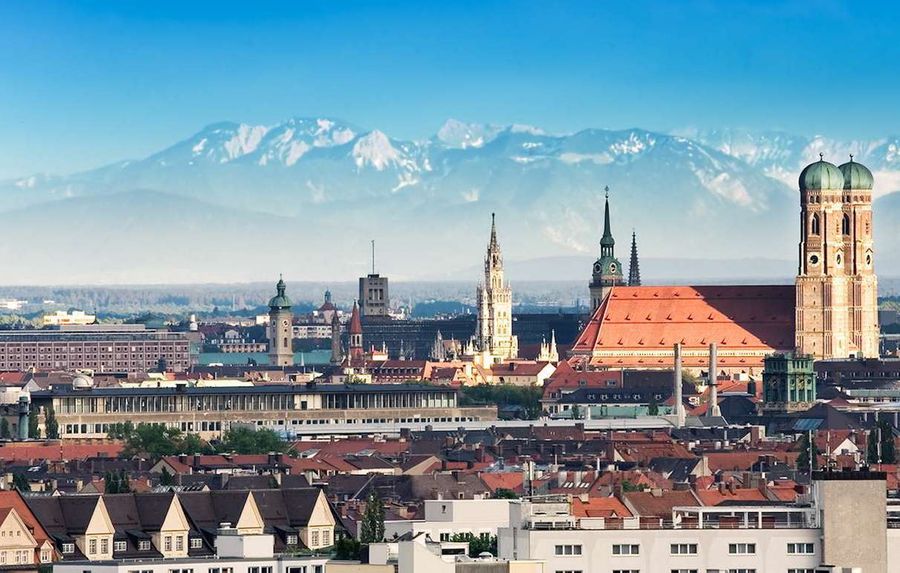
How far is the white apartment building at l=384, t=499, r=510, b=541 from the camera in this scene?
2694 inches

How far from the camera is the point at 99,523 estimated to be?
6900 centimetres

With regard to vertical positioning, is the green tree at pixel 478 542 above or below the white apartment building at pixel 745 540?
below

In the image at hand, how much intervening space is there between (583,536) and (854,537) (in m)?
4.32

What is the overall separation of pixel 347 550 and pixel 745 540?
11110 mm

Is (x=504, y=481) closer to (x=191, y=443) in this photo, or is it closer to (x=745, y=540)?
(x=191, y=443)

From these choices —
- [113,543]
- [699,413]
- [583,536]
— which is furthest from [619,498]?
[699,413]

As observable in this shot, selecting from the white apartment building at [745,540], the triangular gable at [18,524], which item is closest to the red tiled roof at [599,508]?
the triangular gable at [18,524]

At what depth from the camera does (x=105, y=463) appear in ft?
361

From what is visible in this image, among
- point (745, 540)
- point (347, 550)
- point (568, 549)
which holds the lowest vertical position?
point (347, 550)

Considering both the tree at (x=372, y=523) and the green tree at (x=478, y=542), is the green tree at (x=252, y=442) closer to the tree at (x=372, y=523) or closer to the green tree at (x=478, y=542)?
the tree at (x=372, y=523)

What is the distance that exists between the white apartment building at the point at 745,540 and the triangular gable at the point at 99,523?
51.7 feet

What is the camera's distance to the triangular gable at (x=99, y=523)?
6875cm

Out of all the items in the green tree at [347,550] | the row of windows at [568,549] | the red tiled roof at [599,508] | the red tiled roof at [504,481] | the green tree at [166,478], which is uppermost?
the row of windows at [568,549]

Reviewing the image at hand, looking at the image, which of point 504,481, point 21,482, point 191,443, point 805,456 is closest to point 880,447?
point 805,456
